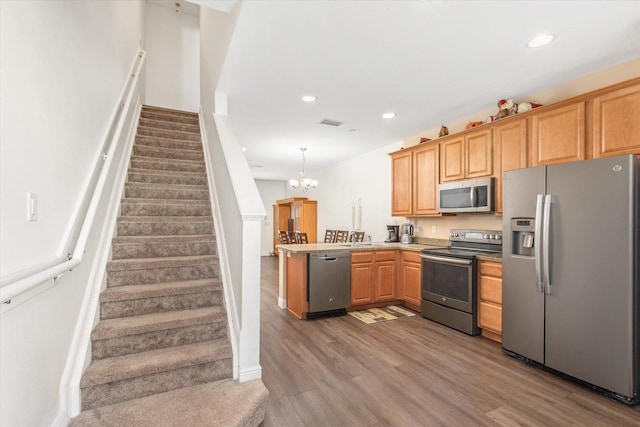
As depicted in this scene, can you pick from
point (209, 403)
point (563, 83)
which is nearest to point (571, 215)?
point (563, 83)

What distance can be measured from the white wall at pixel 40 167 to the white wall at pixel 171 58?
14.7 feet

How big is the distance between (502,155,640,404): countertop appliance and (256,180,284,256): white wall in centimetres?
836

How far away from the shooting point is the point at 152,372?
1.88m

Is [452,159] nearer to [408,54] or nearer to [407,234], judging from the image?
[407,234]

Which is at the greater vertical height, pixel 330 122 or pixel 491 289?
pixel 330 122

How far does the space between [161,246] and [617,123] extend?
13.2 ft

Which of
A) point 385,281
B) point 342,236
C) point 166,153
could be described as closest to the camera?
point 166,153

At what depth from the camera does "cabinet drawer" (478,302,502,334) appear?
10.1 feet

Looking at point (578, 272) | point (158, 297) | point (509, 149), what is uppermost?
point (509, 149)

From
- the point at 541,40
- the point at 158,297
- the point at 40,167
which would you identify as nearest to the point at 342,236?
the point at 158,297

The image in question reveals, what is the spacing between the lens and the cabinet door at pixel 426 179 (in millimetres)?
4219

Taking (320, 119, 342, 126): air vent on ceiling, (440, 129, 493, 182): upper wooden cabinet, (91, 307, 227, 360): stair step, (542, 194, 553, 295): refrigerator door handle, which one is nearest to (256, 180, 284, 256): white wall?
(320, 119, 342, 126): air vent on ceiling

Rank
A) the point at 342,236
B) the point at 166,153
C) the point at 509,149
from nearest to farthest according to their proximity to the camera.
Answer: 1. the point at 509,149
2. the point at 166,153
3. the point at 342,236

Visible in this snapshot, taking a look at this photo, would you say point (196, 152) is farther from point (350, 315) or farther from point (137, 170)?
point (350, 315)
